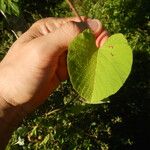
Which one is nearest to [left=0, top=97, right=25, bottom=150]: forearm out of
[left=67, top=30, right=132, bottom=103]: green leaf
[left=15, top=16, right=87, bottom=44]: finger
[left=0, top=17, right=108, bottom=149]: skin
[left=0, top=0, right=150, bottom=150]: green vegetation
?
[left=0, top=17, right=108, bottom=149]: skin

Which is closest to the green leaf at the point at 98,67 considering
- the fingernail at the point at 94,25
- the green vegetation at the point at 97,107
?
the fingernail at the point at 94,25

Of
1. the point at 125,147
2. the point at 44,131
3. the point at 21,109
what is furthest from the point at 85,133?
the point at 21,109

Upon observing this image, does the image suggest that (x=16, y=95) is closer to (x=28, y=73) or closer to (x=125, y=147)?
(x=28, y=73)

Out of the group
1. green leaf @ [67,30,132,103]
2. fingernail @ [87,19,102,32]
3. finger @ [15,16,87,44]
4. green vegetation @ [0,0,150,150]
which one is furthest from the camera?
green vegetation @ [0,0,150,150]

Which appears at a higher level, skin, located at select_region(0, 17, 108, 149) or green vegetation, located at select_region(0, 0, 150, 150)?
skin, located at select_region(0, 17, 108, 149)

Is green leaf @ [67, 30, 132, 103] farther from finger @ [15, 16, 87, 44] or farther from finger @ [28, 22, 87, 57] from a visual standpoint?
finger @ [15, 16, 87, 44]

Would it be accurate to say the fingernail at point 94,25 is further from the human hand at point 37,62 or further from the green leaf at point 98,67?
the green leaf at point 98,67

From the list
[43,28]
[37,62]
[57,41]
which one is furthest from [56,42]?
[43,28]
